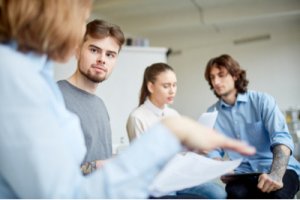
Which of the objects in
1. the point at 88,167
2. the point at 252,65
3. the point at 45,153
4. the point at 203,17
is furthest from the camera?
the point at 252,65

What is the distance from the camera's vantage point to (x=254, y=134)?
5.49 feet

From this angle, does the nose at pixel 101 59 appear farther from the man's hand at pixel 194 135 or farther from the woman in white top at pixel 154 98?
the man's hand at pixel 194 135

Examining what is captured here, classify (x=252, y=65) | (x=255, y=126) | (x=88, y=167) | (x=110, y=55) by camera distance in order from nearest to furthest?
1. (x=88, y=167)
2. (x=110, y=55)
3. (x=255, y=126)
4. (x=252, y=65)

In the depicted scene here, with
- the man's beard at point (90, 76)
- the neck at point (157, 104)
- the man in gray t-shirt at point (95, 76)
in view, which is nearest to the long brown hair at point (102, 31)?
the man in gray t-shirt at point (95, 76)

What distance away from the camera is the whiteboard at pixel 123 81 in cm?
313

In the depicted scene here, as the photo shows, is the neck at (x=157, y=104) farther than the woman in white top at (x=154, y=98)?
Yes

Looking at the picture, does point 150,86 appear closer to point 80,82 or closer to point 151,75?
point 151,75

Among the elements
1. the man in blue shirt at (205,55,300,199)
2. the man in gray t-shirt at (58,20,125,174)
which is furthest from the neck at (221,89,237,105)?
the man in gray t-shirt at (58,20,125,174)

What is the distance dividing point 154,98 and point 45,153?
1472 mm

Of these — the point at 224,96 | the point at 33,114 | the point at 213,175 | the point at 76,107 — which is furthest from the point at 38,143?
the point at 224,96

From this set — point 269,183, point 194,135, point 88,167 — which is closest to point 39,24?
point 194,135

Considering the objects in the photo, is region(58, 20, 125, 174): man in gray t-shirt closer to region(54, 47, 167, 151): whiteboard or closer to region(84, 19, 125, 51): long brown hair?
region(84, 19, 125, 51): long brown hair

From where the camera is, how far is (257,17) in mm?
4047

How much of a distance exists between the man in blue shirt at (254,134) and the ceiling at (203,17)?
95.1 inches
